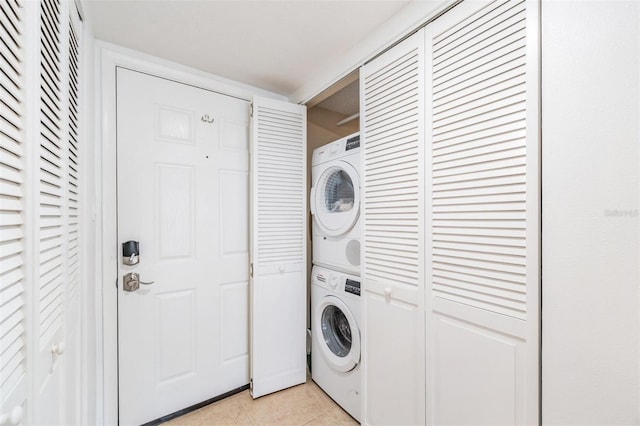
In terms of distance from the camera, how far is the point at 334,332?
207 cm

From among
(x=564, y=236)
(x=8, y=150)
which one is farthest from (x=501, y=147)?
(x=8, y=150)

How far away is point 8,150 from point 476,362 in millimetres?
1498

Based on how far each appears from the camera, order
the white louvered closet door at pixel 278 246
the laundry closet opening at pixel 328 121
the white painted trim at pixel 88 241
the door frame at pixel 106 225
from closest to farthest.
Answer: the white painted trim at pixel 88 241
the door frame at pixel 106 225
the white louvered closet door at pixel 278 246
the laundry closet opening at pixel 328 121

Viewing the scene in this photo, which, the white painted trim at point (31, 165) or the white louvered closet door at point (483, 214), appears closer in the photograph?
the white painted trim at point (31, 165)

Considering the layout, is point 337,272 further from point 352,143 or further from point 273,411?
point 273,411

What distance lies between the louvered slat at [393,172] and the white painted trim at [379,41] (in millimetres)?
107

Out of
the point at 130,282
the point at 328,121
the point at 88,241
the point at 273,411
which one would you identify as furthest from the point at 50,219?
the point at 328,121

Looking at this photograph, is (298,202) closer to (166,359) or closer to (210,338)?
(210,338)

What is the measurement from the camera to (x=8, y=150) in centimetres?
54

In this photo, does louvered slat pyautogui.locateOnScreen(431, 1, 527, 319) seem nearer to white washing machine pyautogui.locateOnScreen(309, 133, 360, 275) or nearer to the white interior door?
white washing machine pyautogui.locateOnScreen(309, 133, 360, 275)

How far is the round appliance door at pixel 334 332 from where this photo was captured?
6.07 feet

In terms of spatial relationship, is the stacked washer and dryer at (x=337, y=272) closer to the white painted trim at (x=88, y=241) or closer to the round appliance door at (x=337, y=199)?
the round appliance door at (x=337, y=199)

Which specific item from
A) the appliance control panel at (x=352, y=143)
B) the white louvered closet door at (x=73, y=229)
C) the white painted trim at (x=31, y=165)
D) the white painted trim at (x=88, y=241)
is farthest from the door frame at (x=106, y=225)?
the appliance control panel at (x=352, y=143)

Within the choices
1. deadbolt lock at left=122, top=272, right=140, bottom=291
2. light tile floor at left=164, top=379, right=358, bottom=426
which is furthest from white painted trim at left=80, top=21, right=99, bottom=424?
light tile floor at left=164, top=379, right=358, bottom=426
